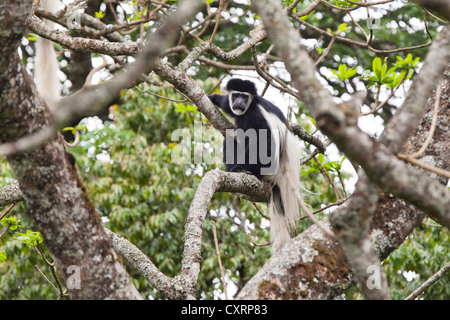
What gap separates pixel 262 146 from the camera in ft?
11.1

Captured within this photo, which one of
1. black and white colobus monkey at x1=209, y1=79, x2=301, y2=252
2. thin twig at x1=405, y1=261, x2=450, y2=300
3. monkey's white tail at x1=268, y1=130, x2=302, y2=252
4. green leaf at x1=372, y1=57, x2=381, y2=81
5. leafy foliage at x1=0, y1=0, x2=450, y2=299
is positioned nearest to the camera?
thin twig at x1=405, y1=261, x2=450, y2=300

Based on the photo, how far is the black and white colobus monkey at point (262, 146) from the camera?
3010 mm

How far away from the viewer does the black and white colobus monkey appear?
3010 millimetres

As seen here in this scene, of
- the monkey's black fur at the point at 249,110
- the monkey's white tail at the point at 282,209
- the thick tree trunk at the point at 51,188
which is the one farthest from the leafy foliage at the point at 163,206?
the thick tree trunk at the point at 51,188

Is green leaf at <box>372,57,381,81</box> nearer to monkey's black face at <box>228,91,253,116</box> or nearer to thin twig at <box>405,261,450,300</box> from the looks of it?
thin twig at <box>405,261,450,300</box>

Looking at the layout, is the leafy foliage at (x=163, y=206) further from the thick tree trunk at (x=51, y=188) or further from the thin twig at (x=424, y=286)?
the thick tree trunk at (x=51, y=188)

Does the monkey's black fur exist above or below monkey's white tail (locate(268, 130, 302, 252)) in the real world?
above

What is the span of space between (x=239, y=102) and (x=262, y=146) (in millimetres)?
Answer: 329

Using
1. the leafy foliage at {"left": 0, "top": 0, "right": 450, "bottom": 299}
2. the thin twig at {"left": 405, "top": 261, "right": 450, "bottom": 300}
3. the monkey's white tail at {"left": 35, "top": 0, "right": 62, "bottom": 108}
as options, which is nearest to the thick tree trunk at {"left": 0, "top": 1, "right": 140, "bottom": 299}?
the monkey's white tail at {"left": 35, "top": 0, "right": 62, "bottom": 108}

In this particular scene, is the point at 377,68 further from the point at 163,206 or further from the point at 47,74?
the point at 163,206
